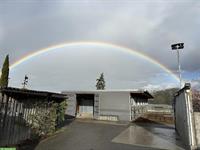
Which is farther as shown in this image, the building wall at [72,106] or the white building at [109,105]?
the building wall at [72,106]

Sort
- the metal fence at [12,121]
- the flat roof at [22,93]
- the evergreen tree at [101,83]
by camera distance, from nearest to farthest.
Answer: the metal fence at [12,121]
the flat roof at [22,93]
the evergreen tree at [101,83]

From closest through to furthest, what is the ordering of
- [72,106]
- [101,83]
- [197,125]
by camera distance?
[197,125] → [72,106] → [101,83]

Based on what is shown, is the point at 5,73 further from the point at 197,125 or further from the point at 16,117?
the point at 197,125

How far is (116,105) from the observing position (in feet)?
55.4

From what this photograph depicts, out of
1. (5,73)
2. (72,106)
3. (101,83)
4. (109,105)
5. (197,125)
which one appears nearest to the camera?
(197,125)

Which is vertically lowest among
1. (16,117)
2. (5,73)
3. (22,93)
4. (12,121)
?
(12,121)

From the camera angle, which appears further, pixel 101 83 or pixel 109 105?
pixel 101 83

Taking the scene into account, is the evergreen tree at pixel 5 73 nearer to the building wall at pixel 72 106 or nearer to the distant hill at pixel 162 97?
the building wall at pixel 72 106

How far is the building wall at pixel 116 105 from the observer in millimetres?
16438

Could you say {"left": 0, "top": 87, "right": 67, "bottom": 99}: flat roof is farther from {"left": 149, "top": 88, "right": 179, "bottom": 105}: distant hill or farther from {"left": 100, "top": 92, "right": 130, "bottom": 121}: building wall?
{"left": 149, "top": 88, "right": 179, "bottom": 105}: distant hill

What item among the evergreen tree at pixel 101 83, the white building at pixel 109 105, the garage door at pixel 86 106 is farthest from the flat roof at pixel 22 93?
the evergreen tree at pixel 101 83

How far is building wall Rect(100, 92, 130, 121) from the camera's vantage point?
1644 cm

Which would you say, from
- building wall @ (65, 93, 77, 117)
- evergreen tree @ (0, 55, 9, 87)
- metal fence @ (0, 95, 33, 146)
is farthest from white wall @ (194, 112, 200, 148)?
evergreen tree @ (0, 55, 9, 87)

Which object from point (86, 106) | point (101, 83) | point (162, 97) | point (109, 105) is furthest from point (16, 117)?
point (101, 83)
